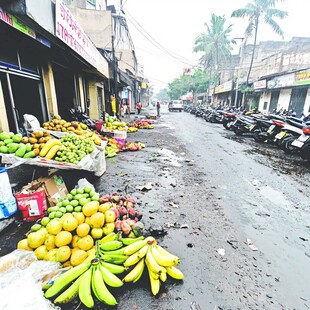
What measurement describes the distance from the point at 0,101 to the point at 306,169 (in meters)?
7.97

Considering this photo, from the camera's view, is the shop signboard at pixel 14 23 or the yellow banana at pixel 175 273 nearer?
the yellow banana at pixel 175 273

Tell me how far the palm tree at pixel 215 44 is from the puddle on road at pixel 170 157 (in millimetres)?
29300

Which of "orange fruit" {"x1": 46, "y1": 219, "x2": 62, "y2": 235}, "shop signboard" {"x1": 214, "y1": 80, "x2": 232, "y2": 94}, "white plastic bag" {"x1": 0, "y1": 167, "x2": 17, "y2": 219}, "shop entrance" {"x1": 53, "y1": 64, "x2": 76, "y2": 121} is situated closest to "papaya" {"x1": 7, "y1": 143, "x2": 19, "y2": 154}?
"white plastic bag" {"x1": 0, "y1": 167, "x2": 17, "y2": 219}

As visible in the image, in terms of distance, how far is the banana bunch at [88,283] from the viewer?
A: 173cm

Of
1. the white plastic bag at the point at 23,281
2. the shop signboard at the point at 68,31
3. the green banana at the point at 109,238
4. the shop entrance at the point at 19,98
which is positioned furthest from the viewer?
the shop entrance at the point at 19,98

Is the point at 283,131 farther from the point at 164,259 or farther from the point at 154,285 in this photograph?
the point at 154,285

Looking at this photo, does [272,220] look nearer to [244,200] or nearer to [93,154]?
[244,200]

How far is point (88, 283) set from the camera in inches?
70.9

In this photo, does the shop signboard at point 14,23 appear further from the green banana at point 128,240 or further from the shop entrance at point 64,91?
the shop entrance at point 64,91

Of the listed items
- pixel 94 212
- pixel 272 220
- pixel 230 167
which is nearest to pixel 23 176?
pixel 94 212

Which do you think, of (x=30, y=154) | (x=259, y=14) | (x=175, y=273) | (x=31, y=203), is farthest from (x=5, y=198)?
(x=259, y=14)

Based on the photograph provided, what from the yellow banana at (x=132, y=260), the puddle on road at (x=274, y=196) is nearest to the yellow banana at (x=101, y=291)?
the yellow banana at (x=132, y=260)

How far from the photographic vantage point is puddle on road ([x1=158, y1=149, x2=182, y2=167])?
6.16 m

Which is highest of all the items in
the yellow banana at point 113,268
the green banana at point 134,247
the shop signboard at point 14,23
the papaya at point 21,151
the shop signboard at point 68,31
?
the shop signboard at point 68,31
